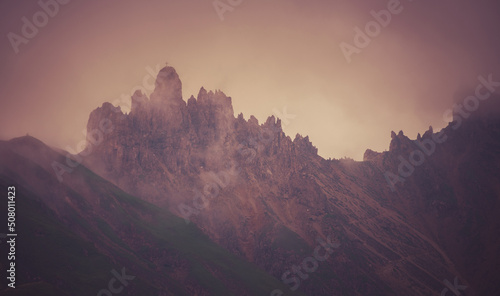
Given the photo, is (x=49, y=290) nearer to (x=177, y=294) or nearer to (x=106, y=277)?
(x=106, y=277)

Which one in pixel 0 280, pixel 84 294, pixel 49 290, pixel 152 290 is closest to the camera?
pixel 0 280

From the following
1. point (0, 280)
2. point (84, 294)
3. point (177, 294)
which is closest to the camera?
point (0, 280)

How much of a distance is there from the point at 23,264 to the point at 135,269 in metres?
60.2

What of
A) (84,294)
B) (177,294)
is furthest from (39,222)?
(177,294)

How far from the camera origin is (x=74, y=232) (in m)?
198

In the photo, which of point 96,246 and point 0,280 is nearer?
point 0,280

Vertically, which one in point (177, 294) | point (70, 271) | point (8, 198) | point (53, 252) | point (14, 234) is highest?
point (8, 198)

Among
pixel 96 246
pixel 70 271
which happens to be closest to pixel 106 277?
pixel 70 271

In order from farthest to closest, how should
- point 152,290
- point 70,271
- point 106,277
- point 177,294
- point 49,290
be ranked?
point 177,294 → point 152,290 → point 106,277 → point 70,271 → point 49,290

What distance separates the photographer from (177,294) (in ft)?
644

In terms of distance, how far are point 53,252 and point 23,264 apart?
17.4 meters

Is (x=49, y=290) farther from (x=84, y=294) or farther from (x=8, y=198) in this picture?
(x=8, y=198)

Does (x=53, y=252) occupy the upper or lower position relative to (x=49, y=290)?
upper

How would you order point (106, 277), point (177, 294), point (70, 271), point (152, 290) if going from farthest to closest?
1. point (177, 294)
2. point (152, 290)
3. point (106, 277)
4. point (70, 271)
